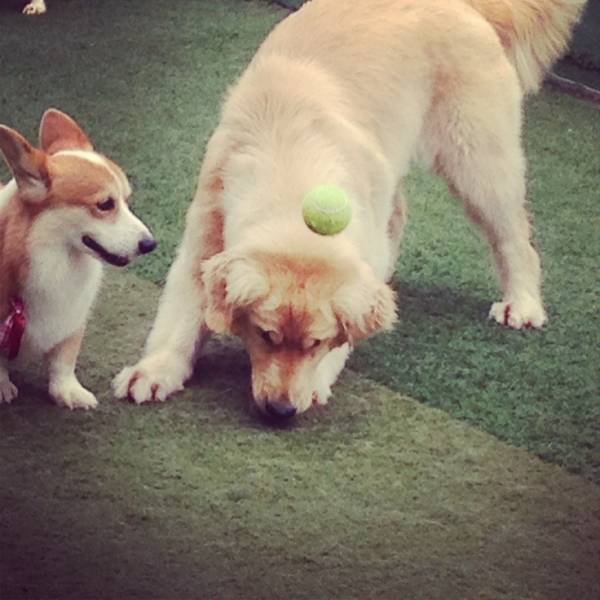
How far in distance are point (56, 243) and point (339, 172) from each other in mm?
595

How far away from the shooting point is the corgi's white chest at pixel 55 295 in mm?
2234

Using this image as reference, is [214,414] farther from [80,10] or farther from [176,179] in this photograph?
[80,10]

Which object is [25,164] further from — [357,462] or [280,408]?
[357,462]

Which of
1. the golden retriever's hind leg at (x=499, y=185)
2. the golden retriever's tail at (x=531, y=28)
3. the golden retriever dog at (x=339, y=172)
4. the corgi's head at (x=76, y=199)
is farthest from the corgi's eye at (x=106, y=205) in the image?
the golden retriever's tail at (x=531, y=28)

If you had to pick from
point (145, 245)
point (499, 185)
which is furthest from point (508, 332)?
point (145, 245)

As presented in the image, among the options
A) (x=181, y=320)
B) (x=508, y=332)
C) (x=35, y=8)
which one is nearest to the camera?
(x=181, y=320)

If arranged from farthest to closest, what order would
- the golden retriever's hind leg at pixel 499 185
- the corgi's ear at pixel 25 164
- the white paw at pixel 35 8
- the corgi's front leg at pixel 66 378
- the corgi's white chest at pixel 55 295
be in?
1. the white paw at pixel 35 8
2. the golden retriever's hind leg at pixel 499 185
3. the corgi's front leg at pixel 66 378
4. the corgi's white chest at pixel 55 295
5. the corgi's ear at pixel 25 164

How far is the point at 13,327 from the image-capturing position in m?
2.24

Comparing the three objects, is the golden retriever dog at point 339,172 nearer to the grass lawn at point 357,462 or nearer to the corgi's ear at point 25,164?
the grass lawn at point 357,462

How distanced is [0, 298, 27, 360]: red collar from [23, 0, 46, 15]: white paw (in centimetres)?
322

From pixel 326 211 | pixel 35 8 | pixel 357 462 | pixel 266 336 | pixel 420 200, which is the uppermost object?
pixel 326 211

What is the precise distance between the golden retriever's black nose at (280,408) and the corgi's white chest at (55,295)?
42 cm

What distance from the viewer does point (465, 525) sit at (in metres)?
2.07

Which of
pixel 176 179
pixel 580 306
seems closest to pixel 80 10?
pixel 176 179
